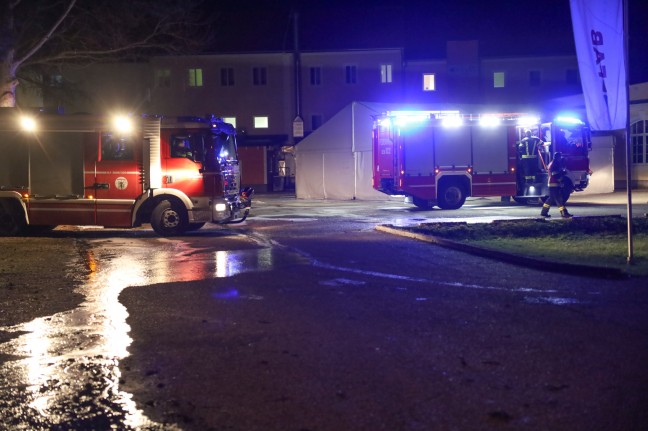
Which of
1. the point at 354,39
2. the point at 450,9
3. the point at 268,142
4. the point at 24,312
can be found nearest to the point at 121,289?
the point at 24,312

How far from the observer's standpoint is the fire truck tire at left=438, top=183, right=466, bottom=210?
26.1 m

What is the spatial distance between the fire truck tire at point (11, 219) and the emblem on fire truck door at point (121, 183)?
262 centimetres

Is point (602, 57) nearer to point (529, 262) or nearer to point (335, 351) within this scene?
point (529, 262)

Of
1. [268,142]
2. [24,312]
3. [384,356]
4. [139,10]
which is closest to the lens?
[384,356]

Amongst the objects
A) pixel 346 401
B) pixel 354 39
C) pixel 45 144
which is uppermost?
pixel 354 39

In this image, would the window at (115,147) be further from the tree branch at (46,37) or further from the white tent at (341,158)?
the white tent at (341,158)

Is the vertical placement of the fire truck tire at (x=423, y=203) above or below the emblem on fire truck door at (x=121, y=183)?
below

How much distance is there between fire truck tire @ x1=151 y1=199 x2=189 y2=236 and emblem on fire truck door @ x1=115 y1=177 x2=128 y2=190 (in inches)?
35.5

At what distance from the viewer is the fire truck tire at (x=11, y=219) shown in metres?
18.9

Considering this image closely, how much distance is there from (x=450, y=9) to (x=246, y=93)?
53.2 ft

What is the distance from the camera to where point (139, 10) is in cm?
2781

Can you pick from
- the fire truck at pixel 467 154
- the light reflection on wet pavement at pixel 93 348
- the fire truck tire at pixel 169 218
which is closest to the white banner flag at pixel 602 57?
the light reflection on wet pavement at pixel 93 348

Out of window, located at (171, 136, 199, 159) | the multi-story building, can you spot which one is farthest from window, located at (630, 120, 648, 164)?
window, located at (171, 136, 199, 159)

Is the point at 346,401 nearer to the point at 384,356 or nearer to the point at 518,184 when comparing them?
the point at 384,356
